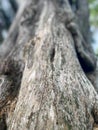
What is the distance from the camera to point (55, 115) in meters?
3.93

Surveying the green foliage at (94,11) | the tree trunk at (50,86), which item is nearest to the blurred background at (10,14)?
the green foliage at (94,11)

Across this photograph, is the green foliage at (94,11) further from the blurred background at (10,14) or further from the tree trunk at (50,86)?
the tree trunk at (50,86)

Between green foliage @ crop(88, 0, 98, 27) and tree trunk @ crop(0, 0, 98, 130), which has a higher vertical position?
tree trunk @ crop(0, 0, 98, 130)

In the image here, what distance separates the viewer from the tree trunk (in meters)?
3.99

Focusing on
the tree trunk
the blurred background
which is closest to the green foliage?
the blurred background

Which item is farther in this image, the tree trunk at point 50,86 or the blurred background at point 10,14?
the blurred background at point 10,14

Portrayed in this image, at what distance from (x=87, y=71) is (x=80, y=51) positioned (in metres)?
0.53

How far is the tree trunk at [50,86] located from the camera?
3992 mm

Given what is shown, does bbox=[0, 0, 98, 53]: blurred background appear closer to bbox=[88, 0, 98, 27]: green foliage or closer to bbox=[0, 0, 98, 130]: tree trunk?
bbox=[88, 0, 98, 27]: green foliage

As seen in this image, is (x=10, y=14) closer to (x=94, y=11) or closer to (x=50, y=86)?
(x=94, y=11)

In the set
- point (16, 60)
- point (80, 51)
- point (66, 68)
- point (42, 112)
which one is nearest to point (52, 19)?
point (80, 51)

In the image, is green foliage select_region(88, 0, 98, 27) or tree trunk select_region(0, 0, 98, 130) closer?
tree trunk select_region(0, 0, 98, 130)

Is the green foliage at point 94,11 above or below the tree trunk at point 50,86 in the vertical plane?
below

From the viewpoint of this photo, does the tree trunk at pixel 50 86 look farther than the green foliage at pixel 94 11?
No
